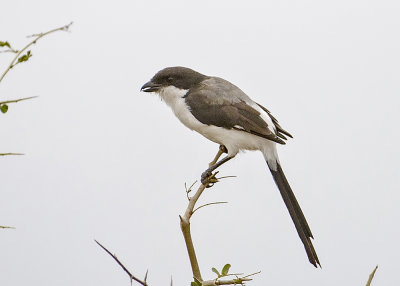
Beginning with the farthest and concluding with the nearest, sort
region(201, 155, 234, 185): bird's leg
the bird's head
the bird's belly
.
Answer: the bird's head → the bird's belly → region(201, 155, 234, 185): bird's leg

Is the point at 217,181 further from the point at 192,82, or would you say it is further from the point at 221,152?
the point at 192,82

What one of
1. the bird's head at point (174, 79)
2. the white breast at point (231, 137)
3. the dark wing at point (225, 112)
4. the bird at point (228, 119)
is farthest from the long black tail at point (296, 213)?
the bird's head at point (174, 79)

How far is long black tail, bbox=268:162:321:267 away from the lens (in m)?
3.71

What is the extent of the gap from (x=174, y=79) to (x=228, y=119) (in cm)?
73

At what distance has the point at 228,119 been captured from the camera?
14.5ft

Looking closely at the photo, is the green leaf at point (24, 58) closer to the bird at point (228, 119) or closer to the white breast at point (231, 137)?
the bird at point (228, 119)

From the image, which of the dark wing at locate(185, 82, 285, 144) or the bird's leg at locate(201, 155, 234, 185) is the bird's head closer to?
the dark wing at locate(185, 82, 285, 144)

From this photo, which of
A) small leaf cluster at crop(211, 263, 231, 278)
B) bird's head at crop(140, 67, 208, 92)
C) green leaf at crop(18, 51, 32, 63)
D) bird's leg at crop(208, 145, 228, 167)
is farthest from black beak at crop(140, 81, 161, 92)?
green leaf at crop(18, 51, 32, 63)

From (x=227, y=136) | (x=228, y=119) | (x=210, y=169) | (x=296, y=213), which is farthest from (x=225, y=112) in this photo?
(x=296, y=213)

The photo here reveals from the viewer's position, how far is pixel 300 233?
155 inches

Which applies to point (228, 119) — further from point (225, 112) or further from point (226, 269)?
point (226, 269)

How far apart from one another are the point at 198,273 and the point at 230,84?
2.80 meters

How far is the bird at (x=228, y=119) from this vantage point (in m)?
4.33

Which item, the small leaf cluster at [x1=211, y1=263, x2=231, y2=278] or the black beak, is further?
the black beak
